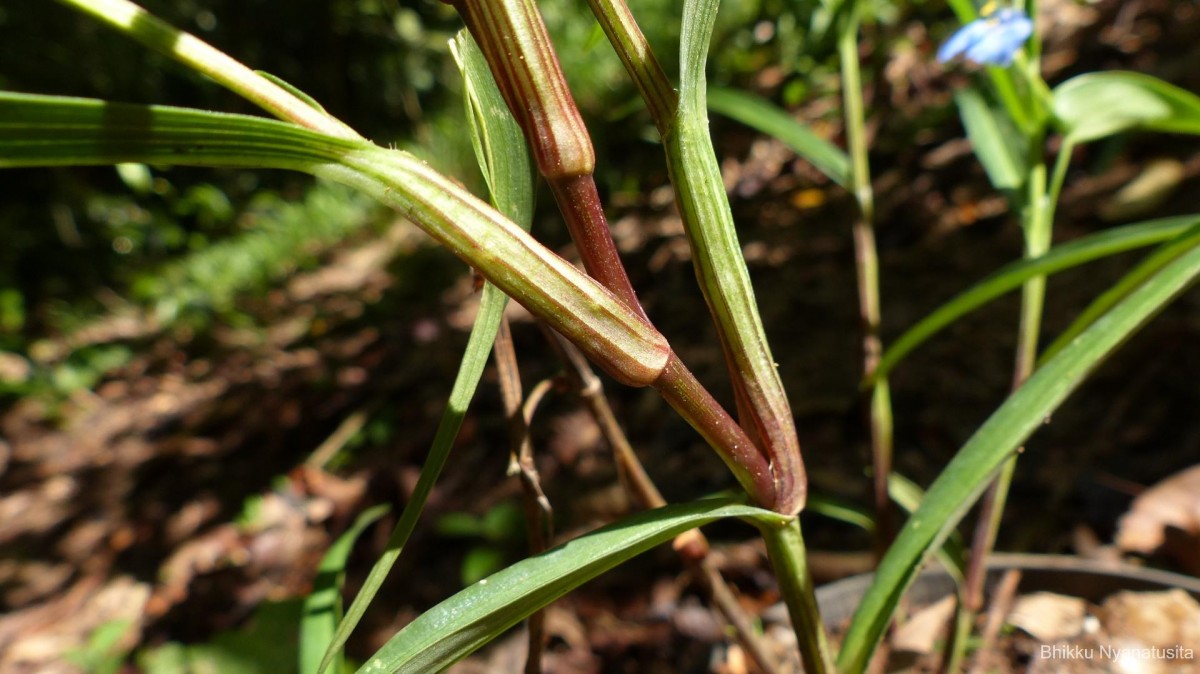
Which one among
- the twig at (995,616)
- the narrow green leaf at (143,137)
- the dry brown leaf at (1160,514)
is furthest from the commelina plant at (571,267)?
the dry brown leaf at (1160,514)

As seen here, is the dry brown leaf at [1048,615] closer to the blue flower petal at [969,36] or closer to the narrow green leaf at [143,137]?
the blue flower petal at [969,36]

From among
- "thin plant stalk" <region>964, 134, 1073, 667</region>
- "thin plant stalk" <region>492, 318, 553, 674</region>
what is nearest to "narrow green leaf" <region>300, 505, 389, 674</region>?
"thin plant stalk" <region>492, 318, 553, 674</region>

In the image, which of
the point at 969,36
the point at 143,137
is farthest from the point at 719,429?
the point at 969,36

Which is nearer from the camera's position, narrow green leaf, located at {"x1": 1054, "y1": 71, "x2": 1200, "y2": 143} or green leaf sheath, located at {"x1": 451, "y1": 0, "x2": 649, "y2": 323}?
green leaf sheath, located at {"x1": 451, "y1": 0, "x2": 649, "y2": 323}

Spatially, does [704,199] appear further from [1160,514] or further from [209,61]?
[1160,514]

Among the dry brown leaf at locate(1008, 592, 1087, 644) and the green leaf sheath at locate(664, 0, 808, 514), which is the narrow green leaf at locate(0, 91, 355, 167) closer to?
the green leaf sheath at locate(664, 0, 808, 514)
